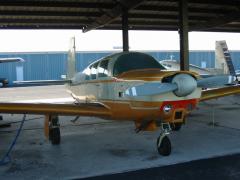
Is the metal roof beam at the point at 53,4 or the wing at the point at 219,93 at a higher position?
the metal roof beam at the point at 53,4

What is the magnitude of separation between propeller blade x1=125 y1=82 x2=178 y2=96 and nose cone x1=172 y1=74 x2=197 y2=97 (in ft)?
0.26

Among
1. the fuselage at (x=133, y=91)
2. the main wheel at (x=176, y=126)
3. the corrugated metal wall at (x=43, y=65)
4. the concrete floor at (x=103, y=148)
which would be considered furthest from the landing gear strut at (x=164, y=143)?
the corrugated metal wall at (x=43, y=65)

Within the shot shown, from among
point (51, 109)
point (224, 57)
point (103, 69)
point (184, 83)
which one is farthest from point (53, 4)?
point (224, 57)

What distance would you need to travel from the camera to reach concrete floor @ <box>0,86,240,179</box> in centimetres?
587

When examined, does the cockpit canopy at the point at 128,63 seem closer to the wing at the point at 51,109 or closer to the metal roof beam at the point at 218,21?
the wing at the point at 51,109

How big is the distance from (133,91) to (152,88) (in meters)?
0.42

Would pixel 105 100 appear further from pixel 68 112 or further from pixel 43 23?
pixel 43 23

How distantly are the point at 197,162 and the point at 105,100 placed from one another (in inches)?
93.8

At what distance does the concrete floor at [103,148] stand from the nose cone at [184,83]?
127 cm

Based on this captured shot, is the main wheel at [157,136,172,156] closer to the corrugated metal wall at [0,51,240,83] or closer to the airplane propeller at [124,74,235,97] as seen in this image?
the airplane propeller at [124,74,235,97]

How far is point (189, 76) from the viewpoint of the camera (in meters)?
5.94

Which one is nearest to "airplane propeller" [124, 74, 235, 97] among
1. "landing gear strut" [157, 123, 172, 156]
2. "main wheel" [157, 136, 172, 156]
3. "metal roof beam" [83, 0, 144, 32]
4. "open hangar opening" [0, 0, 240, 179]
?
"landing gear strut" [157, 123, 172, 156]

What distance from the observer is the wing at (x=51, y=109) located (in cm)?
644

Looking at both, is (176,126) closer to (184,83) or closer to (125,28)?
(184,83)
